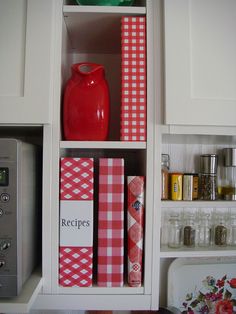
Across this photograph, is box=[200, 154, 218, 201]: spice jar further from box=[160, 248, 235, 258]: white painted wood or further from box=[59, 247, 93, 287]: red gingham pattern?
box=[59, 247, 93, 287]: red gingham pattern

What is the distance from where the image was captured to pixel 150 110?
81 cm

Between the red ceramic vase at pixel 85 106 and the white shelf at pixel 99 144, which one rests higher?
the red ceramic vase at pixel 85 106

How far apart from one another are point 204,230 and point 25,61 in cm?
97

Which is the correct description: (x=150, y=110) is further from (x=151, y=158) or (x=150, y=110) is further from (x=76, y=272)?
(x=76, y=272)

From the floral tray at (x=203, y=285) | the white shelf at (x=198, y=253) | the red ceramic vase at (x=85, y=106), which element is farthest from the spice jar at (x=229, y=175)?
the red ceramic vase at (x=85, y=106)

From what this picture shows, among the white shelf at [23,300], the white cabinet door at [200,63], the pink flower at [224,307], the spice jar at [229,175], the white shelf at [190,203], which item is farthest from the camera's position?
the pink flower at [224,307]

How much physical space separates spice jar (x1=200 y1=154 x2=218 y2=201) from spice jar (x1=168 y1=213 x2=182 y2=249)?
0.17 m

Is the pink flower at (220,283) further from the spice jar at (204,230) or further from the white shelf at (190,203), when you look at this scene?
the white shelf at (190,203)

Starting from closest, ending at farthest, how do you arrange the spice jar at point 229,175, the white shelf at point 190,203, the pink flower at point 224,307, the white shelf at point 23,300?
1. the white shelf at point 23,300
2. the white shelf at point 190,203
3. the spice jar at point 229,175
4. the pink flower at point 224,307

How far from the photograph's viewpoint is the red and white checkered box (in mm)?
788

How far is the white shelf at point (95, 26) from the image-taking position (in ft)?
2.72

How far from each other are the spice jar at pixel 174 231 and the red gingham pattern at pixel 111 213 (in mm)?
334

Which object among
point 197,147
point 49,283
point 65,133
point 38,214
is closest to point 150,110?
point 65,133

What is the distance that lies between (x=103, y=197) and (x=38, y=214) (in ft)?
0.86
